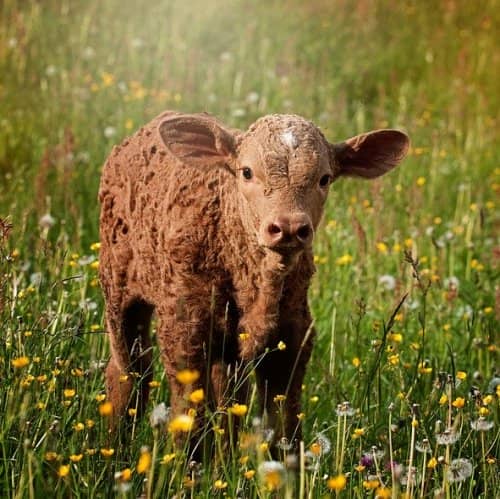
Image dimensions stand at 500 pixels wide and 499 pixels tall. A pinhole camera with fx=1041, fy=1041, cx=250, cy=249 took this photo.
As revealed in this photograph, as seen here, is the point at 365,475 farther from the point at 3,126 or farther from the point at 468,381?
the point at 3,126

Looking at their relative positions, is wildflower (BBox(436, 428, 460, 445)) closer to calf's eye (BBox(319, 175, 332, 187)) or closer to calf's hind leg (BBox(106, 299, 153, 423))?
calf's eye (BBox(319, 175, 332, 187))

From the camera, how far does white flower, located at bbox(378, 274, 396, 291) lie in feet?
18.2

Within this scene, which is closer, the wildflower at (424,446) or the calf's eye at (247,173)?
the wildflower at (424,446)

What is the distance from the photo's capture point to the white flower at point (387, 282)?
18.2ft

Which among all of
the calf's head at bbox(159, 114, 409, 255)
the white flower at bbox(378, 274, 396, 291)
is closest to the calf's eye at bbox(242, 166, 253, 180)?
the calf's head at bbox(159, 114, 409, 255)

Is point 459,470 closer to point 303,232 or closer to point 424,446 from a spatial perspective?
point 424,446

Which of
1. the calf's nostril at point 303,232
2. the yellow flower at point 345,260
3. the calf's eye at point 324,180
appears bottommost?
the yellow flower at point 345,260

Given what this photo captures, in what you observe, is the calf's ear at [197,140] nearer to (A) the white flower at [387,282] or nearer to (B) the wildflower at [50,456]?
(B) the wildflower at [50,456]

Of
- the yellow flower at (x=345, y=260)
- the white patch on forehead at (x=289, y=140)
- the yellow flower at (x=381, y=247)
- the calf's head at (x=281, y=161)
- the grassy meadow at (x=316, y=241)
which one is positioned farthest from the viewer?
the yellow flower at (x=381, y=247)

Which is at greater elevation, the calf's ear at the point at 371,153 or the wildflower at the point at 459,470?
the calf's ear at the point at 371,153

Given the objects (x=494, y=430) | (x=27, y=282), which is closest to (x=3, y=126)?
(x=27, y=282)

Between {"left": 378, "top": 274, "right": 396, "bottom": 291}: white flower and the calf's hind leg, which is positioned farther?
{"left": 378, "top": 274, "right": 396, "bottom": 291}: white flower

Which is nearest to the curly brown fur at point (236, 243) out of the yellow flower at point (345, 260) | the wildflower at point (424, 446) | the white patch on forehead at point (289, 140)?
the white patch on forehead at point (289, 140)

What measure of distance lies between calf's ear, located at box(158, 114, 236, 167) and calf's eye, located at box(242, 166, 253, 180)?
181 mm
